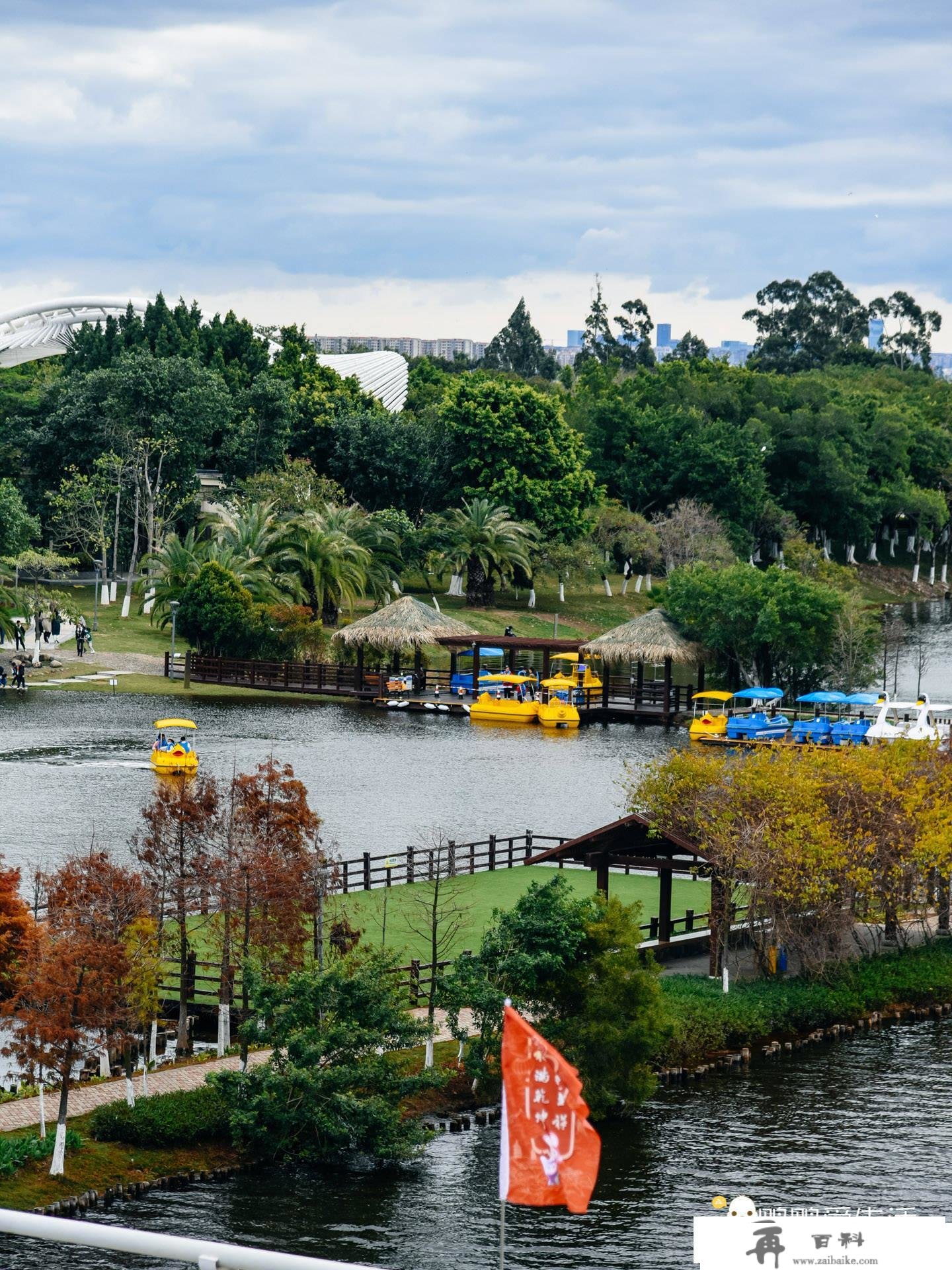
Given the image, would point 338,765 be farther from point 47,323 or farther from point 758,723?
point 47,323

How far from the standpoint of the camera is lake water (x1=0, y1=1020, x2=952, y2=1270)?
79.8 feet

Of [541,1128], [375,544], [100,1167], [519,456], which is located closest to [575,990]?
[100,1167]

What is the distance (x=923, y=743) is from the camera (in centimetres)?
4116

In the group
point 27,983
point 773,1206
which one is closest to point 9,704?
point 27,983

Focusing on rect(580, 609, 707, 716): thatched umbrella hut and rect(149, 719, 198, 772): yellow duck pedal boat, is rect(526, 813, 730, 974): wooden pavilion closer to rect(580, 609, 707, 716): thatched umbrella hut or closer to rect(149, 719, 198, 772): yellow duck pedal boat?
rect(149, 719, 198, 772): yellow duck pedal boat

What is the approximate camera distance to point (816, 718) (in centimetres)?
6384

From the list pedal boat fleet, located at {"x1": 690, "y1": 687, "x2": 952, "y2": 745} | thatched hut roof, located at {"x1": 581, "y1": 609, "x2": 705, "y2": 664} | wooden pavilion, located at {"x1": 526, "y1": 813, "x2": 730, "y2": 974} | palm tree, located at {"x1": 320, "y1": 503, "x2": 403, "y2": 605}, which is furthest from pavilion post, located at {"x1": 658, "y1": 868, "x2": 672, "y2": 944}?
palm tree, located at {"x1": 320, "y1": 503, "x2": 403, "y2": 605}

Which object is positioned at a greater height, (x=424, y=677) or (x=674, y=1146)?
(x=424, y=677)

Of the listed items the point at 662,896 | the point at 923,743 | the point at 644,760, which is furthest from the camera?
the point at 644,760

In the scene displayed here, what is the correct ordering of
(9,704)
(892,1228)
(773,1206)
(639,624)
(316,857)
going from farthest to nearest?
(639,624) < (9,704) < (316,857) < (773,1206) < (892,1228)

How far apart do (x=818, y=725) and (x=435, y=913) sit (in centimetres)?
3391

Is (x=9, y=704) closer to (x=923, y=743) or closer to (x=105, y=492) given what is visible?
(x=105, y=492)

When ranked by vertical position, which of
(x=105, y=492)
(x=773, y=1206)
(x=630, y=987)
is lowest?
(x=773, y=1206)

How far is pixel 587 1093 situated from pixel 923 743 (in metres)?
15.6
